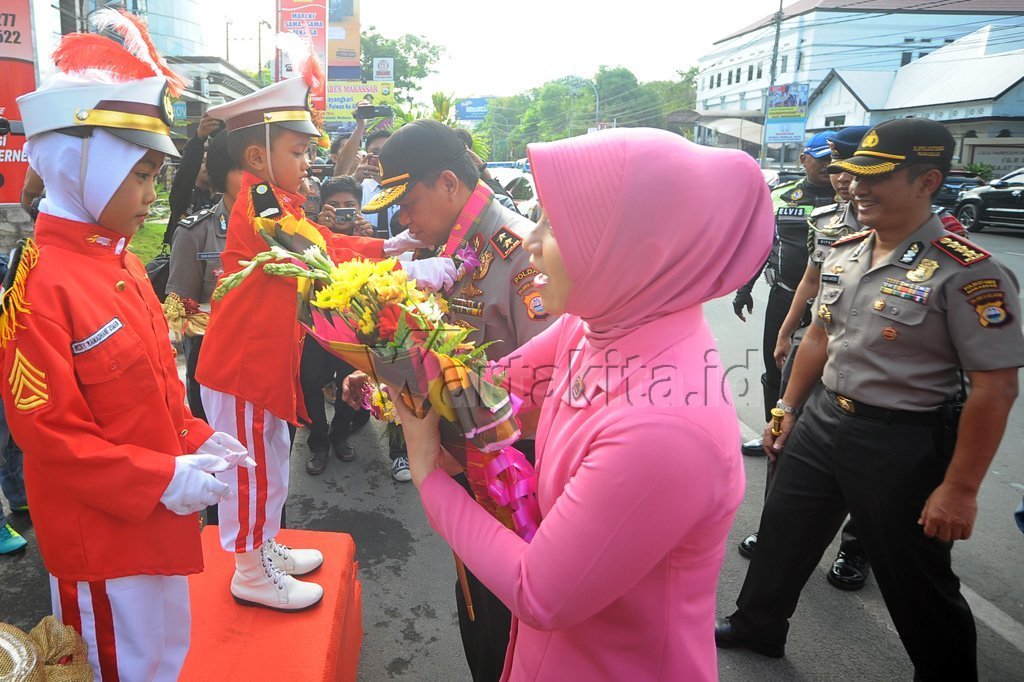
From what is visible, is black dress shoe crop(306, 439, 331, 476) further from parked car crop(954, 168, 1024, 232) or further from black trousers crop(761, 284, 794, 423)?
parked car crop(954, 168, 1024, 232)

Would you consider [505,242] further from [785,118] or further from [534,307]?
[785,118]

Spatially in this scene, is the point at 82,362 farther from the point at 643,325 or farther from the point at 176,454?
the point at 643,325

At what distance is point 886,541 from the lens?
7.72 ft

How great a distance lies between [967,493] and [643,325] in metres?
1.68

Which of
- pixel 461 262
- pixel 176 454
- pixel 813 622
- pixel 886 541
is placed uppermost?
pixel 461 262

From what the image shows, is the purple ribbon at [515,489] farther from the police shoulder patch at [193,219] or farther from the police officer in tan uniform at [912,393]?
the police shoulder patch at [193,219]

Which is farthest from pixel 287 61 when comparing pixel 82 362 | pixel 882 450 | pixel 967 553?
pixel 967 553

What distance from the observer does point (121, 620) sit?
1.82 m

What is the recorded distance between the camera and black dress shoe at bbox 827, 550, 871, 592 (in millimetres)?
3350

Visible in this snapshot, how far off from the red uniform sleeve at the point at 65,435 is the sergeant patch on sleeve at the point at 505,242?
1.22 metres

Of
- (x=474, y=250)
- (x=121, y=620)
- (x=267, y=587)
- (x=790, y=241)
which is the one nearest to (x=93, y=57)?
(x=474, y=250)

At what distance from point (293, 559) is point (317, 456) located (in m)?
2.11

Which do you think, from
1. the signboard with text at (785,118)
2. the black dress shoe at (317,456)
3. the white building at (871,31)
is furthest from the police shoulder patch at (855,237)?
the white building at (871,31)

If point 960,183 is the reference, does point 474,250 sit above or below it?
below
